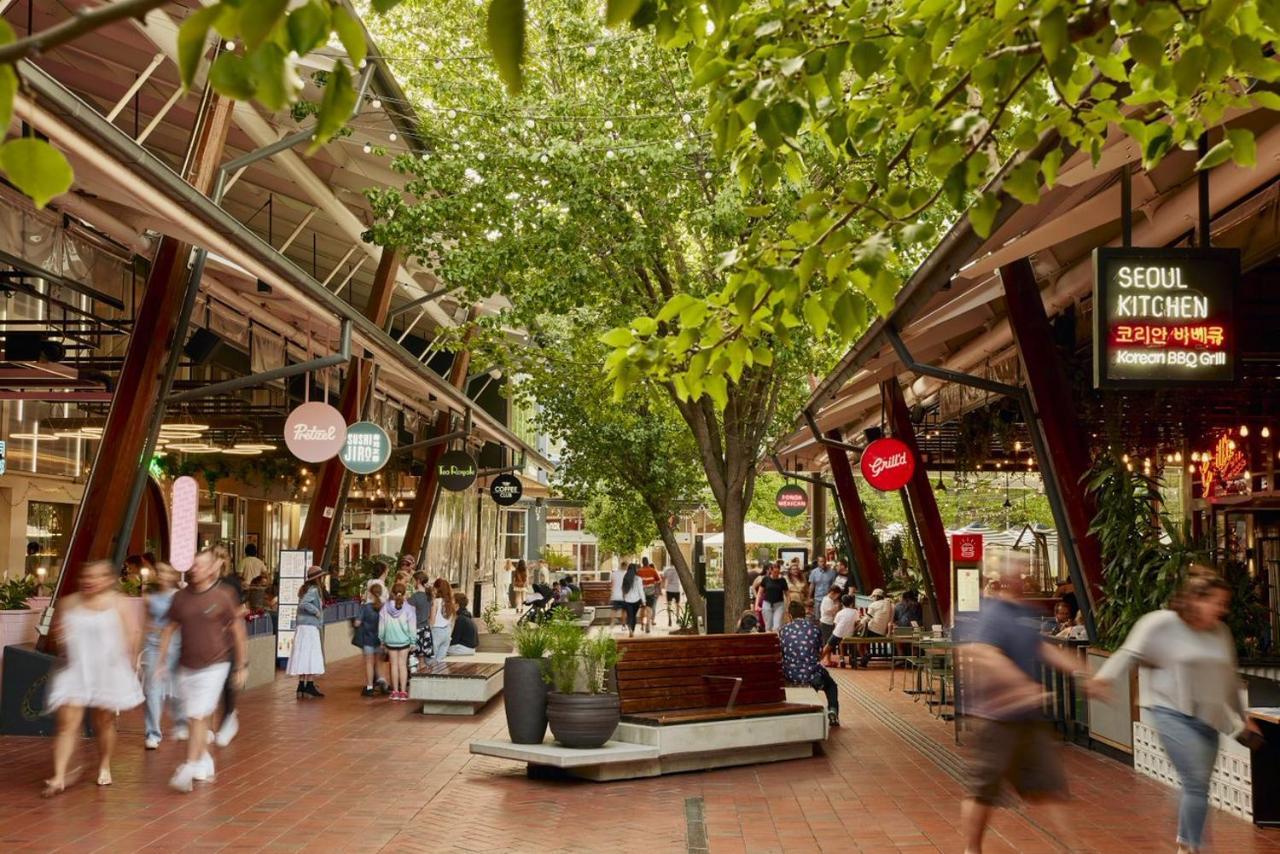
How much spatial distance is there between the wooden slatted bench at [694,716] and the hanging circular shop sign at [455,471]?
55.7 feet

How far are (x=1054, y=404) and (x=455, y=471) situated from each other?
18427 mm

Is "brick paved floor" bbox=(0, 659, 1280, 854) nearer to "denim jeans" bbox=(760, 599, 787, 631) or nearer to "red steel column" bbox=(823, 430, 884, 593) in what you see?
"denim jeans" bbox=(760, 599, 787, 631)

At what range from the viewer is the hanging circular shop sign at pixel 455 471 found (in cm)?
2991

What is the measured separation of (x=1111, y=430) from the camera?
13.1m

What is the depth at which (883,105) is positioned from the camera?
19.1ft

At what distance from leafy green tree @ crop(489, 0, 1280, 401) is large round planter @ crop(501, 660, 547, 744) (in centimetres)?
651

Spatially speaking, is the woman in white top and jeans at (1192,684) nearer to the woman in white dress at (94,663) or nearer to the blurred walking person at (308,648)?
the woman in white dress at (94,663)

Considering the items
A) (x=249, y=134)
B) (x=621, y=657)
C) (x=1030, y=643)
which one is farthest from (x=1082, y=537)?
(x=249, y=134)

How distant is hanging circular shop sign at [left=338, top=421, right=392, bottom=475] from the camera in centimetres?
2056

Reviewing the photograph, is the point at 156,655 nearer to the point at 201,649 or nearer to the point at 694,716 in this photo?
the point at 201,649

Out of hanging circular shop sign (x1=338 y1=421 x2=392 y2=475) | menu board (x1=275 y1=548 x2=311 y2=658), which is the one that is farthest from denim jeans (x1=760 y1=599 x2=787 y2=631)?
menu board (x1=275 y1=548 x2=311 y2=658)

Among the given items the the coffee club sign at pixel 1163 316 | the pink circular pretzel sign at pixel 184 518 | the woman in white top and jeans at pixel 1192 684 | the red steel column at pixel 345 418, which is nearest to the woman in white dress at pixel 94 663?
the pink circular pretzel sign at pixel 184 518

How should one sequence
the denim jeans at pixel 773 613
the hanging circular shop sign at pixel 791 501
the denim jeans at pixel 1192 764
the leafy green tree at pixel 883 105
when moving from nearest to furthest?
the leafy green tree at pixel 883 105 < the denim jeans at pixel 1192 764 < the denim jeans at pixel 773 613 < the hanging circular shop sign at pixel 791 501

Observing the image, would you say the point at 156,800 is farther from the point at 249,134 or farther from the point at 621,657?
Answer: the point at 249,134
